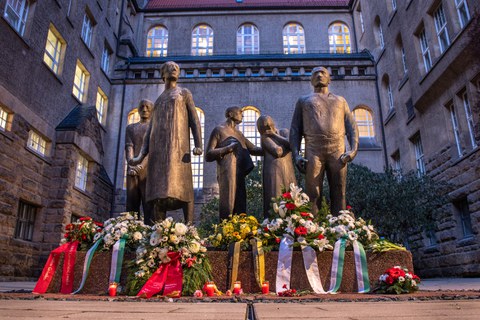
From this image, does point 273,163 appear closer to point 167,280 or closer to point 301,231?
point 301,231

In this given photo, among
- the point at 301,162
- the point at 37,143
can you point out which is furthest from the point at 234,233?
the point at 37,143

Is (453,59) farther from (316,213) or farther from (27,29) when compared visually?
(27,29)

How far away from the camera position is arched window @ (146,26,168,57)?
29.4m

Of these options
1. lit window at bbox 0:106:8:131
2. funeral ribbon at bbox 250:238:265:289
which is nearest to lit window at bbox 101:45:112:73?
lit window at bbox 0:106:8:131

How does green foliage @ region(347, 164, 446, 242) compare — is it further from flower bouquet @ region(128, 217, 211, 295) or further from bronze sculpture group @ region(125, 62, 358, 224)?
flower bouquet @ region(128, 217, 211, 295)

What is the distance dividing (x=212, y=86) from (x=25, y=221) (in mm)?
13361

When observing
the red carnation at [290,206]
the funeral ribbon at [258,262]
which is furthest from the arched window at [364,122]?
the funeral ribbon at [258,262]

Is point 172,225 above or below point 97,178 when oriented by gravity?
below

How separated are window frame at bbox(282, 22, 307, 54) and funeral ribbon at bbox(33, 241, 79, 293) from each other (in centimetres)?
2603

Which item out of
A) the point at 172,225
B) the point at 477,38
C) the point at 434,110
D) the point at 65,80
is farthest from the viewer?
the point at 65,80

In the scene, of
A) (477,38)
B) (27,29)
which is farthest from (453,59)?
(27,29)

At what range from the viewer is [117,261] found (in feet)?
16.5

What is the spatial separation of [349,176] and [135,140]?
10.5 m

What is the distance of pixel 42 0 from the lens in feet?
50.6
